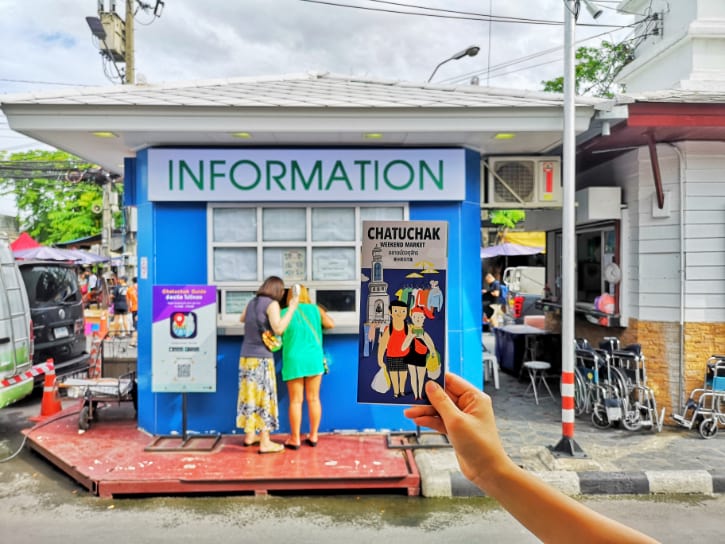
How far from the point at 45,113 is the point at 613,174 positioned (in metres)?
7.29

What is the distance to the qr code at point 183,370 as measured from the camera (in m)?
5.89

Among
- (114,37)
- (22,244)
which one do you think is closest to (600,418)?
(114,37)

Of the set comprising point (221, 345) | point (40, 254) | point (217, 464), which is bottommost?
point (217, 464)

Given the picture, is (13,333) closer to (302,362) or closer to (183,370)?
(183,370)

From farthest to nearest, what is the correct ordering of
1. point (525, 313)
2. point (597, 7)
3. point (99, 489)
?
point (525, 313) → point (597, 7) → point (99, 489)

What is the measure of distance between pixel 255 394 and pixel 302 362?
2.00ft

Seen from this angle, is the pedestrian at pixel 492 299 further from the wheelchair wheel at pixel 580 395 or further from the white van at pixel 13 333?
the white van at pixel 13 333

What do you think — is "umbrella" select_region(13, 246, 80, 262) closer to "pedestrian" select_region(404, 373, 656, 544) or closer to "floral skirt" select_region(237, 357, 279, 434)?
"floral skirt" select_region(237, 357, 279, 434)

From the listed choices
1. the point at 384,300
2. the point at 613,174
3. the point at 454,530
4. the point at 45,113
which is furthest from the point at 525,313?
the point at 384,300

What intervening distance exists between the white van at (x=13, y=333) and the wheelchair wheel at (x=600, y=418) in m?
7.21

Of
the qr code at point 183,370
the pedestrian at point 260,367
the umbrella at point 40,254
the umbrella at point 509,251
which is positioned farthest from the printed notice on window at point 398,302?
the umbrella at point 509,251

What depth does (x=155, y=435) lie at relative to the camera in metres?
6.28

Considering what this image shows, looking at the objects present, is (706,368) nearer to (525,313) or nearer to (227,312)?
(227,312)

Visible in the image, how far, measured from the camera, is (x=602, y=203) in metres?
7.27
